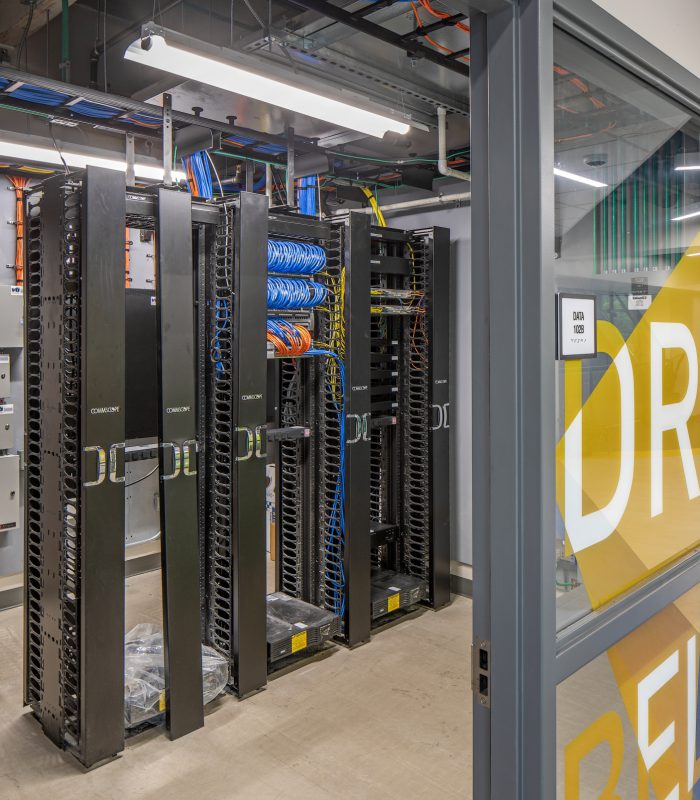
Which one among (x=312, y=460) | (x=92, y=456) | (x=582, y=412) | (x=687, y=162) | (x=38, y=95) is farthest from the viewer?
(x=312, y=460)

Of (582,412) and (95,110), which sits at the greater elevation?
(95,110)

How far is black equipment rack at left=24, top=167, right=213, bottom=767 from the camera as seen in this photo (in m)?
2.65

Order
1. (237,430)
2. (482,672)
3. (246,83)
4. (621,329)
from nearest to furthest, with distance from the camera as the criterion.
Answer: (482,672), (621,329), (246,83), (237,430)

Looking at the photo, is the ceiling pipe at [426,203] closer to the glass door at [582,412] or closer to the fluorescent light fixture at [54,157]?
the fluorescent light fixture at [54,157]

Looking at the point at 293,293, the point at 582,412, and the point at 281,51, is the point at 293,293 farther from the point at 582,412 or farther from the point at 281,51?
the point at 582,412

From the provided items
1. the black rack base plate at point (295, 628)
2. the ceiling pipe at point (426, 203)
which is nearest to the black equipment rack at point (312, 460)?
the black rack base plate at point (295, 628)

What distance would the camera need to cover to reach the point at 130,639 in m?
3.42

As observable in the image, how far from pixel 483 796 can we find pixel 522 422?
27.9 inches

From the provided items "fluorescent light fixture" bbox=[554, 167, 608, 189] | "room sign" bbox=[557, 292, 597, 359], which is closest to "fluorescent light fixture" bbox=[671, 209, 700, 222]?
"fluorescent light fixture" bbox=[554, 167, 608, 189]

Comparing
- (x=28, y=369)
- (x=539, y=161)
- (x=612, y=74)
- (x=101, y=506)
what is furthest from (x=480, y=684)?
(x=28, y=369)

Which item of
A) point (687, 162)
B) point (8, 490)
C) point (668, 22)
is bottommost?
point (8, 490)

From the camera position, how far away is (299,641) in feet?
11.4

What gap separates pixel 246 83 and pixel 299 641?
101 inches

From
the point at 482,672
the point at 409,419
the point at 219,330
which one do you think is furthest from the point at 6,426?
the point at 482,672
